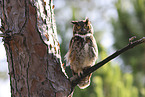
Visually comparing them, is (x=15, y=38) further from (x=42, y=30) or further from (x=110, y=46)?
(x=110, y=46)

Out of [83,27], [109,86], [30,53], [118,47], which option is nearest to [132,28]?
[118,47]

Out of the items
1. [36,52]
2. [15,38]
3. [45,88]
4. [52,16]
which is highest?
[52,16]

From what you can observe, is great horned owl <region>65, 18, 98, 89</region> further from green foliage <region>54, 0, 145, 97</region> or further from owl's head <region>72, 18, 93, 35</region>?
green foliage <region>54, 0, 145, 97</region>

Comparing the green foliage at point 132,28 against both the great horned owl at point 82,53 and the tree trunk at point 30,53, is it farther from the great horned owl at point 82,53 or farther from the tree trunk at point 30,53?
the tree trunk at point 30,53

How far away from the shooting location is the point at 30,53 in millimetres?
1896

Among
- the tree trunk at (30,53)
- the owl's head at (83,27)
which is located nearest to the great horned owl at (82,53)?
the owl's head at (83,27)

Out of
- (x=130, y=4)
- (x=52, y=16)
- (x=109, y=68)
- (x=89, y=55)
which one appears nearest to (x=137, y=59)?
(x=130, y=4)

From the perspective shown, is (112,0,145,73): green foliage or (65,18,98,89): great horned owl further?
(112,0,145,73): green foliage

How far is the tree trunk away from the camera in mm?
1869

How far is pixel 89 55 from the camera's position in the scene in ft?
8.96

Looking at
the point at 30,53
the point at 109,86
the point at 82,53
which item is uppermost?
the point at 30,53

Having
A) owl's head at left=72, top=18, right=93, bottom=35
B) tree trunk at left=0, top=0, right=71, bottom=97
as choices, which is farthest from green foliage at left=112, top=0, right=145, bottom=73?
tree trunk at left=0, top=0, right=71, bottom=97

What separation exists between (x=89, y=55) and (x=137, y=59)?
14.8ft

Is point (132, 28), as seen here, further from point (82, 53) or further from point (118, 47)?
point (82, 53)
